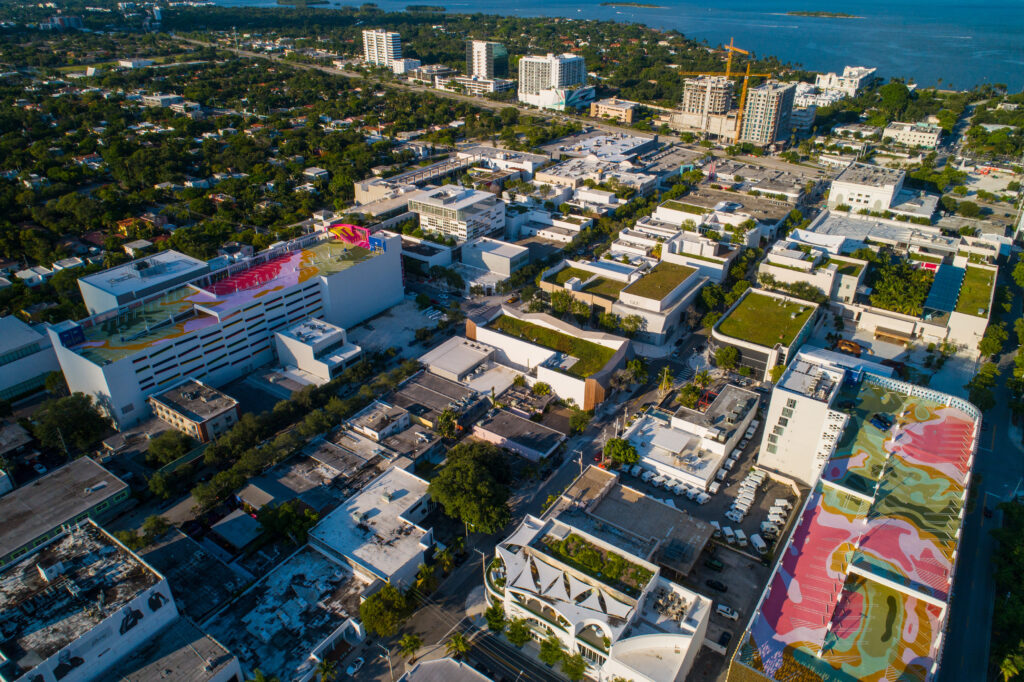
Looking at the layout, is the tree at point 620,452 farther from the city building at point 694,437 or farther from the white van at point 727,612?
the white van at point 727,612

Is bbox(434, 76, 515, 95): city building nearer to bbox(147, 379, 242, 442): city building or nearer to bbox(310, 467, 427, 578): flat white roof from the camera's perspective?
bbox(147, 379, 242, 442): city building

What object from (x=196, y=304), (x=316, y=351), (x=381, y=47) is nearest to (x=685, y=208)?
(x=316, y=351)

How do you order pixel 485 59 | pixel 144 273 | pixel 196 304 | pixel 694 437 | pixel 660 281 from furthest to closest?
pixel 485 59 < pixel 660 281 < pixel 144 273 < pixel 196 304 < pixel 694 437

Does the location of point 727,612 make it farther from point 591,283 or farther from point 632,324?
point 591,283

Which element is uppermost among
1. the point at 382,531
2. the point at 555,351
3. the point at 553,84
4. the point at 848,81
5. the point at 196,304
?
the point at 848,81

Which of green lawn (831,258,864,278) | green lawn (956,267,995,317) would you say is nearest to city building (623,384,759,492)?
green lawn (831,258,864,278)

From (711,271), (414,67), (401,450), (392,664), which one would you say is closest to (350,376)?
(401,450)
